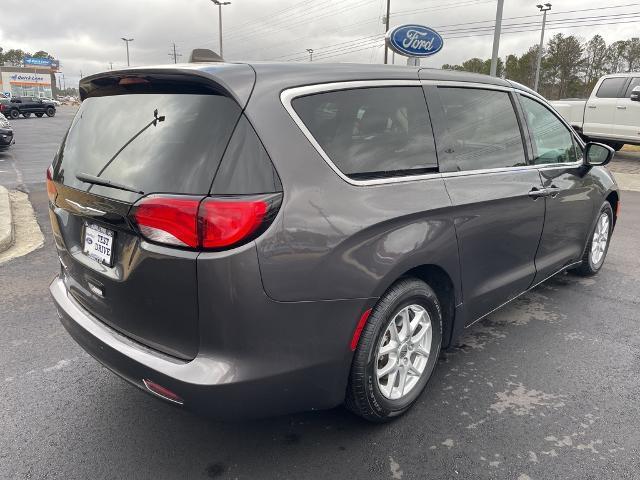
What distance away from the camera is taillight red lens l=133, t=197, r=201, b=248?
1.89 m

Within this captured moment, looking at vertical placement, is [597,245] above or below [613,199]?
below

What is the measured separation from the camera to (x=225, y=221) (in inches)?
73.5

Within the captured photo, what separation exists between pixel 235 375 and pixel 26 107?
43.8 m

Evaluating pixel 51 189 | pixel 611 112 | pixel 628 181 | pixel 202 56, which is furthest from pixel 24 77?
pixel 202 56

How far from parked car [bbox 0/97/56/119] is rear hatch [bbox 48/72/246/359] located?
1574 inches

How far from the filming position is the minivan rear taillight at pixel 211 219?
1.87 metres

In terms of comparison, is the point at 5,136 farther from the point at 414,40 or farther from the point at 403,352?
the point at 403,352

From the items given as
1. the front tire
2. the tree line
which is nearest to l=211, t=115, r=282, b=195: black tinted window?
the front tire

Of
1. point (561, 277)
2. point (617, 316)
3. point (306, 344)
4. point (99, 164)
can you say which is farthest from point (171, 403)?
point (561, 277)

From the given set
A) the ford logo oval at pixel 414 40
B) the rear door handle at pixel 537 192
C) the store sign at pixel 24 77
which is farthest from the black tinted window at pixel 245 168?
the store sign at pixel 24 77

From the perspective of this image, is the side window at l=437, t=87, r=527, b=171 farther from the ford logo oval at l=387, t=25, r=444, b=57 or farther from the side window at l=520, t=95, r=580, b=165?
the ford logo oval at l=387, t=25, r=444, b=57

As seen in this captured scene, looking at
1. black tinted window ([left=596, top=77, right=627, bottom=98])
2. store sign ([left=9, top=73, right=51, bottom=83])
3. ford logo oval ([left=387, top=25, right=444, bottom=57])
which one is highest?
store sign ([left=9, top=73, right=51, bottom=83])

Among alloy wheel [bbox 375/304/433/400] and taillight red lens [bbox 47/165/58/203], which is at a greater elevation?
taillight red lens [bbox 47/165/58/203]

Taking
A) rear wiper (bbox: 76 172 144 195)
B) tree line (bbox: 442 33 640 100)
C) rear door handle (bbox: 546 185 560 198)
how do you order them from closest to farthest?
rear wiper (bbox: 76 172 144 195) → rear door handle (bbox: 546 185 560 198) → tree line (bbox: 442 33 640 100)
